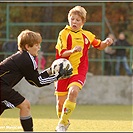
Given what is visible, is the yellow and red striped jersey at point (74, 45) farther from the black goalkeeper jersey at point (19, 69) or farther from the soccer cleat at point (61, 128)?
the black goalkeeper jersey at point (19, 69)

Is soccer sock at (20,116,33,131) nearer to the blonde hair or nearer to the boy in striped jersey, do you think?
the blonde hair

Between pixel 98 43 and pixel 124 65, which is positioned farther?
pixel 124 65

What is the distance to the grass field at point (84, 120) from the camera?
37.9ft

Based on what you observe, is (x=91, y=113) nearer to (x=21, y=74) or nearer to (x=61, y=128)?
(x=61, y=128)

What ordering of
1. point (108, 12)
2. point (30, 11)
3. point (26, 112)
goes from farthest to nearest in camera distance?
point (108, 12) < point (30, 11) < point (26, 112)

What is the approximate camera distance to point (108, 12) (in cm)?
2667

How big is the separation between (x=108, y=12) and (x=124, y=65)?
21.0 feet

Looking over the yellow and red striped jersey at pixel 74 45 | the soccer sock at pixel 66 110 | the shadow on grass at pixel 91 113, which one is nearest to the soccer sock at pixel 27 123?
the soccer sock at pixel 66 110

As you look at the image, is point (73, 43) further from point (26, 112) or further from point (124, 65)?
point (124, 65)

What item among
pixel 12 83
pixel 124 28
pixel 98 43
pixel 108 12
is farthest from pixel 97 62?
pixel 12 83

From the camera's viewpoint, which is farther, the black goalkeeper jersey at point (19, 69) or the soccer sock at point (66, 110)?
the soccer sock at point (66, 110)

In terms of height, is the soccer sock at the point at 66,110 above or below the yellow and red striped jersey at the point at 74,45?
below

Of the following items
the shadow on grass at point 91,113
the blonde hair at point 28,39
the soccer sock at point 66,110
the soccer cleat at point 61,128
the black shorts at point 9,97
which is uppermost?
the blonde hair at point 28,39

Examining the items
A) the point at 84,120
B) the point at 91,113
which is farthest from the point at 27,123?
the point at 91,113
